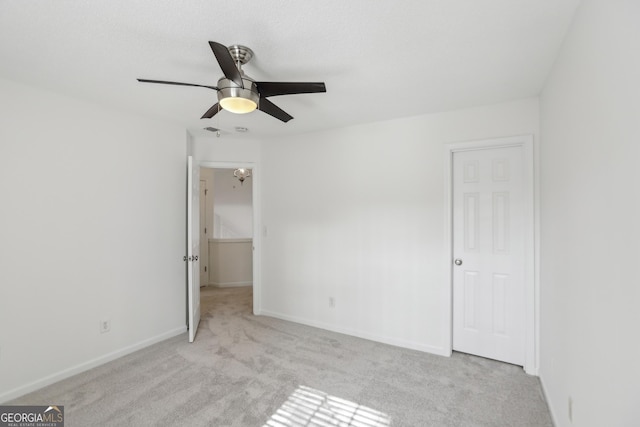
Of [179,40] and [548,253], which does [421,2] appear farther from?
[548,253]

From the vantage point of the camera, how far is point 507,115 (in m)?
2.75

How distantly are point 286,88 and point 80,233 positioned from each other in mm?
2306

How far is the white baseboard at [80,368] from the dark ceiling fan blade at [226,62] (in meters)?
2.81

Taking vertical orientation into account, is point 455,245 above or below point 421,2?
below

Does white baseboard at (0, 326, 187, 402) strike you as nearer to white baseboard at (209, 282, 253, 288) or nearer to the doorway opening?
the doorway opening

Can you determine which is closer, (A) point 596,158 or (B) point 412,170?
(A) point 596,158

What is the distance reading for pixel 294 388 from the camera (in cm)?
244

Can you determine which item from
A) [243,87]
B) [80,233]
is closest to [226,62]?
[243,87]

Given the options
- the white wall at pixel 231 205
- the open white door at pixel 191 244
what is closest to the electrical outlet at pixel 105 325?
the open white door at pixel 191 244

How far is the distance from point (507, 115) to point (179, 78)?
2.77 m

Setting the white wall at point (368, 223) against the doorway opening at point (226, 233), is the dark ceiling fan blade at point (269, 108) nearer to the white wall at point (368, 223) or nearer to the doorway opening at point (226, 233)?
the white wall at point (368, 223)

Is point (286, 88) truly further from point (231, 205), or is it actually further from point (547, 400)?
point (231, 205)

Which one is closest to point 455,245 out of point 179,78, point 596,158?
point 596,158

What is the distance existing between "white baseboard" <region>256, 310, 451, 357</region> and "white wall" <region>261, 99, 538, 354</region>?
1 cm
